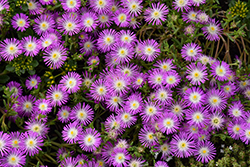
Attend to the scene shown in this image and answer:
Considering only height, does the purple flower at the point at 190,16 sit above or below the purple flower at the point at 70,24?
above

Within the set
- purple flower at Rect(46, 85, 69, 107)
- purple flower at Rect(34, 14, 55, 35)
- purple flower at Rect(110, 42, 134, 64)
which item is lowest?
purple flower at Rect(46, 85, 69, 107)

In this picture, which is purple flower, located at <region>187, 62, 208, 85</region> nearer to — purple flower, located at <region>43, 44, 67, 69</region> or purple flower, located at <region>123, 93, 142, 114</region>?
purple flower, located at <region>123, 93, 142, 114</region>

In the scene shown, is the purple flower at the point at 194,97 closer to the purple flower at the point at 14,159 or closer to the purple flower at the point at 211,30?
the purple flower at the point at 211,30

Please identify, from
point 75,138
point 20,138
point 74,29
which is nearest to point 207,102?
point 75,138

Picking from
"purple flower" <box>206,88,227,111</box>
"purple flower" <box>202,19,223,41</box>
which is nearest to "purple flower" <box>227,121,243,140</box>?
"purple flower" <box>206,88,227,111</box>

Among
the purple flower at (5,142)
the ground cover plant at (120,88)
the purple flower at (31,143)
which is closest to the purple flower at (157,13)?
the ground cover plant at (120,88)

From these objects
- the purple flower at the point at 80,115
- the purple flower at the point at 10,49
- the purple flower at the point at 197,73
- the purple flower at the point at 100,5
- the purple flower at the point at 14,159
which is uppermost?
the purple flower at the point at 100,5

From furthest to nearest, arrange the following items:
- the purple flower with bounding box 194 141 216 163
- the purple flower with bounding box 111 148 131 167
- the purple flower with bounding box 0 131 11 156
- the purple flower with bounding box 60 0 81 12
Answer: the purple flower with bounding box 60 0 81 12, the purple flower with bounding box 194 141 216 163, the purple flower with bounding box 111 148 131 167, the purple flower with bounding box 0 131 11 156
